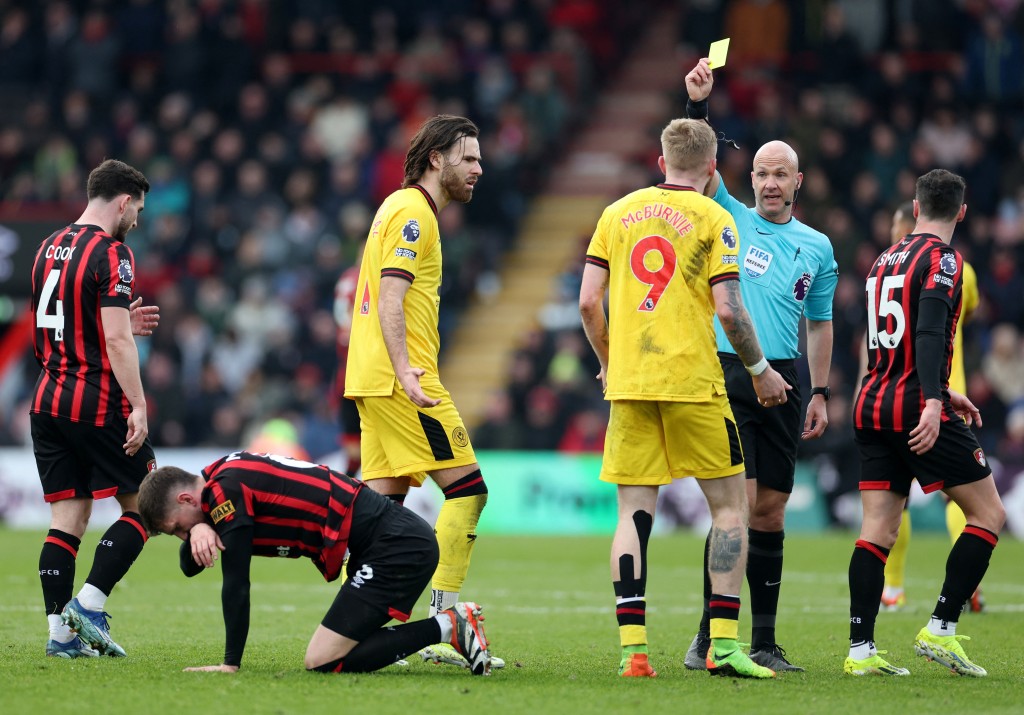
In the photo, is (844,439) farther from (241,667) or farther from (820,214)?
(241,667)

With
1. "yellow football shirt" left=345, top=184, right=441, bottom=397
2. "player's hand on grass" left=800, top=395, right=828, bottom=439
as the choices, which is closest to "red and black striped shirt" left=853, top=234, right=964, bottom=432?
"player's hand on grass" left=800, top=395, right=828, bottom=439

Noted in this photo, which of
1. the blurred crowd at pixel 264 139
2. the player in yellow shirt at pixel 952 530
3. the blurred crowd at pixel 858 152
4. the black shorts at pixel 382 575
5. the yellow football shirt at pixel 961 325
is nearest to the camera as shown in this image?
the black shorts at pixel 382 575

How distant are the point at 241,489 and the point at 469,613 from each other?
126 cm

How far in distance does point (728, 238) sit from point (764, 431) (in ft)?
3.98

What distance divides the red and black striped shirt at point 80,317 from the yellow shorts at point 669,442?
2.69 m

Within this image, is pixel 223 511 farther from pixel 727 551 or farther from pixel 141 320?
pixel 727 551

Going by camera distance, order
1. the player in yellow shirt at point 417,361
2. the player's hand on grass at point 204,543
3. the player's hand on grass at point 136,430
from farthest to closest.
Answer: the player's hand on grass at point 136,430 → the player in yellow shirt at point 417,361 → the player's hand on grass at point 204,543

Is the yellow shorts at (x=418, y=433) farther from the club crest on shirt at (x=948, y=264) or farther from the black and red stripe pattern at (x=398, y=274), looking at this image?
the club crest on shirt at (x=948, y=264)

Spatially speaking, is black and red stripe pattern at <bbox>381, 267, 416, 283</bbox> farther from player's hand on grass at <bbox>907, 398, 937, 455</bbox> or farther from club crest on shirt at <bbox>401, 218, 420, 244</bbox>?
player's hand on grass at <bbox>907, 398, 937, 455</bbox>

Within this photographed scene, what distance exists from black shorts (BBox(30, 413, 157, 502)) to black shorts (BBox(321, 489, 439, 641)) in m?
1.48

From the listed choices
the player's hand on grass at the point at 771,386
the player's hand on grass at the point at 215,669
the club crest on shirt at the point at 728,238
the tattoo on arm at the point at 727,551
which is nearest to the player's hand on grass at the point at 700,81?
the club crest on shirt at the point at 728,238

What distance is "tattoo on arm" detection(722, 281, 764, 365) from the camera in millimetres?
6785

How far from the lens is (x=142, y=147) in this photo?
2402cm

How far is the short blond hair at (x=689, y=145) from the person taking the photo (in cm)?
701
